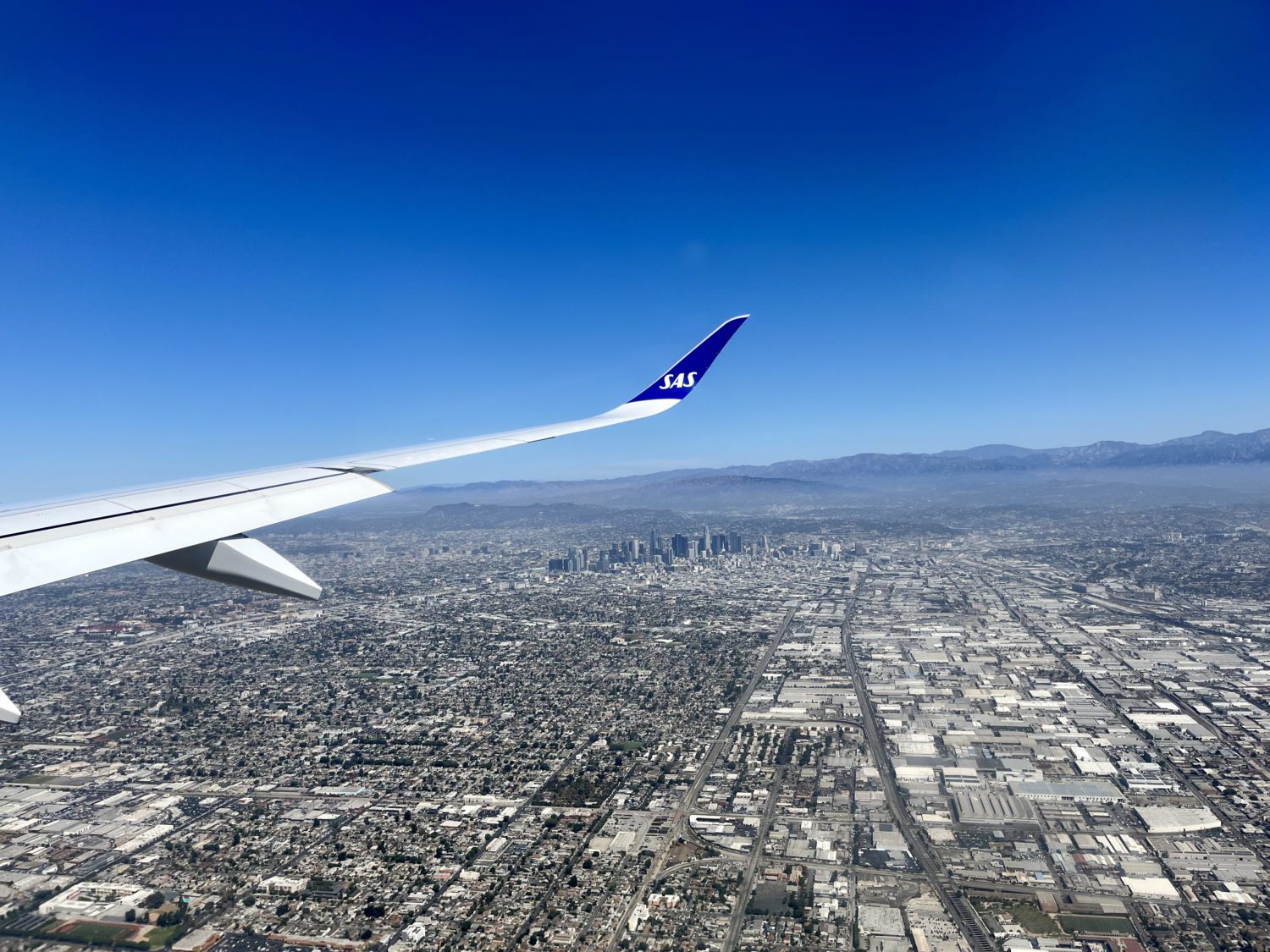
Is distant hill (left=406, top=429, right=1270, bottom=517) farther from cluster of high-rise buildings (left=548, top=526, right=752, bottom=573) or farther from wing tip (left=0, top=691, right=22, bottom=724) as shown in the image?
wing tip (left=0, top=691, right=22, bottom=724)

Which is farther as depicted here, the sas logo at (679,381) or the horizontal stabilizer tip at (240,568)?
the sas logo at (679,381)

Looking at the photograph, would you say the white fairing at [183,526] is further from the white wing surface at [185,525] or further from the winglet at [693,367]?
the winglet at [693,367]

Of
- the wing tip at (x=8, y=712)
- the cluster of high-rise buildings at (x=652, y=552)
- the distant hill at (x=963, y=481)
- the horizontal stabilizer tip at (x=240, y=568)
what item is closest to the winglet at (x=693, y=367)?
the horizontal stabilizer tip at (x=240, y=568)

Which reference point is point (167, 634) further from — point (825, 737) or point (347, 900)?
point (825, 737)

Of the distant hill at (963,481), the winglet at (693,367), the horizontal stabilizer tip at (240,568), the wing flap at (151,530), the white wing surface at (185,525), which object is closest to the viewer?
the wing flap at (151,530)

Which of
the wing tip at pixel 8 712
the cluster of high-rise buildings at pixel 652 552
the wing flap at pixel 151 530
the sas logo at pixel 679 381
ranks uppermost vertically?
the sas logo at pixel 679 381

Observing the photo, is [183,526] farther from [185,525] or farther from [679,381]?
[679,381]

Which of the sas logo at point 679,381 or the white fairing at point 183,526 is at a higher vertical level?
the sas logo at point 679,381
